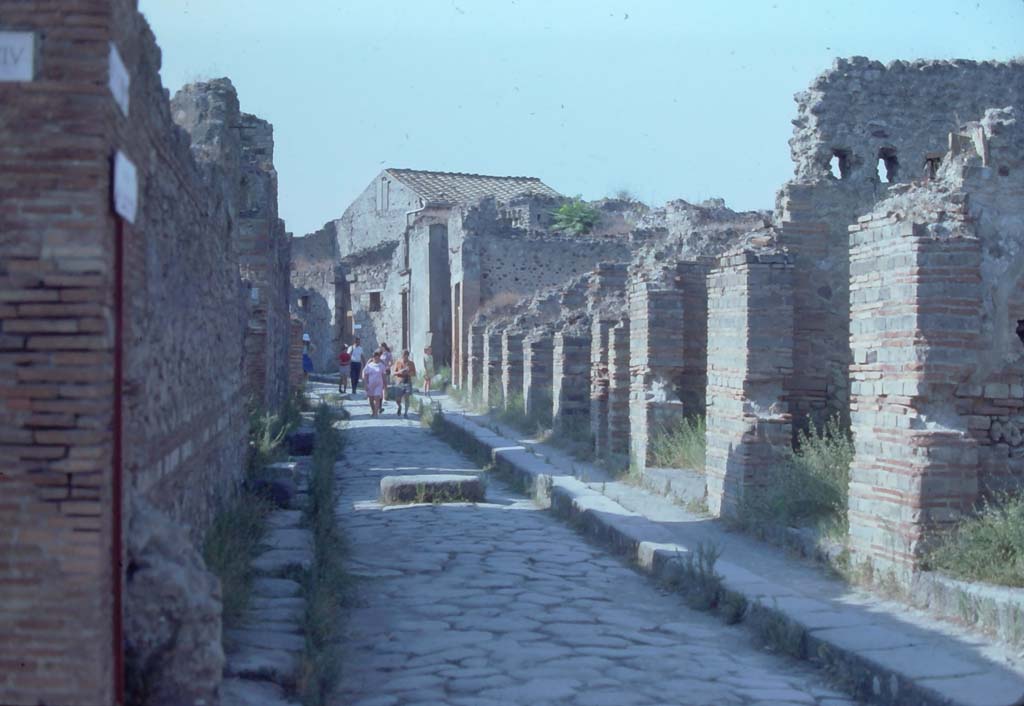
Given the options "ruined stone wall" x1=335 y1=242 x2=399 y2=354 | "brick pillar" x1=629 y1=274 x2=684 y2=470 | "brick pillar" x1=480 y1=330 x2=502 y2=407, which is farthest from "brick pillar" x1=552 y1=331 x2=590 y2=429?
"ruined stone wall" x1=335 y1=242 x2=399 y2=354

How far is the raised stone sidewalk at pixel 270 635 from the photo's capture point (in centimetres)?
475

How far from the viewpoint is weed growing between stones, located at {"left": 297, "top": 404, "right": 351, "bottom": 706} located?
523 centimetres

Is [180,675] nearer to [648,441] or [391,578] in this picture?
[391,578]

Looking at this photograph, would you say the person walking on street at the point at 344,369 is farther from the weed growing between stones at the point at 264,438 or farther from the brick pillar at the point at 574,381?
the weed growing between stones at the point at 264,438

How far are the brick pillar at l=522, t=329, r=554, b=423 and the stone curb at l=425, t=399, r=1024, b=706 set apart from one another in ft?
32.6

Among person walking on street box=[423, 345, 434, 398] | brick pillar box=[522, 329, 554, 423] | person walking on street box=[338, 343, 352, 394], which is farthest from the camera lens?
person walking on street box=[423, 345, 434, 398]

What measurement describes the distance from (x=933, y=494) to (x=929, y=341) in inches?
36.6

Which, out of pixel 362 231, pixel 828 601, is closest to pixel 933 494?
A: pixel 828 601

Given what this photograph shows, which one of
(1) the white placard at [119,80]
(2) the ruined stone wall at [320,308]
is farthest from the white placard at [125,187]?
(2) the ruined stone wall at [320,308]

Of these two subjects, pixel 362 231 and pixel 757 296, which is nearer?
pixel 757 296

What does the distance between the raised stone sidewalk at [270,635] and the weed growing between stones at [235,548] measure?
0.07 m

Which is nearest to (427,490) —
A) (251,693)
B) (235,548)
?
(235,548)

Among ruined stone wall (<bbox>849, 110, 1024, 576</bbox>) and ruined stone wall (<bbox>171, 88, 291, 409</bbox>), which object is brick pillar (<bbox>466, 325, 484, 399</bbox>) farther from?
ruined stone wall (<bbox>849, 110, 1024, 576</bbox>)

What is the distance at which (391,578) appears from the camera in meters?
8.20
